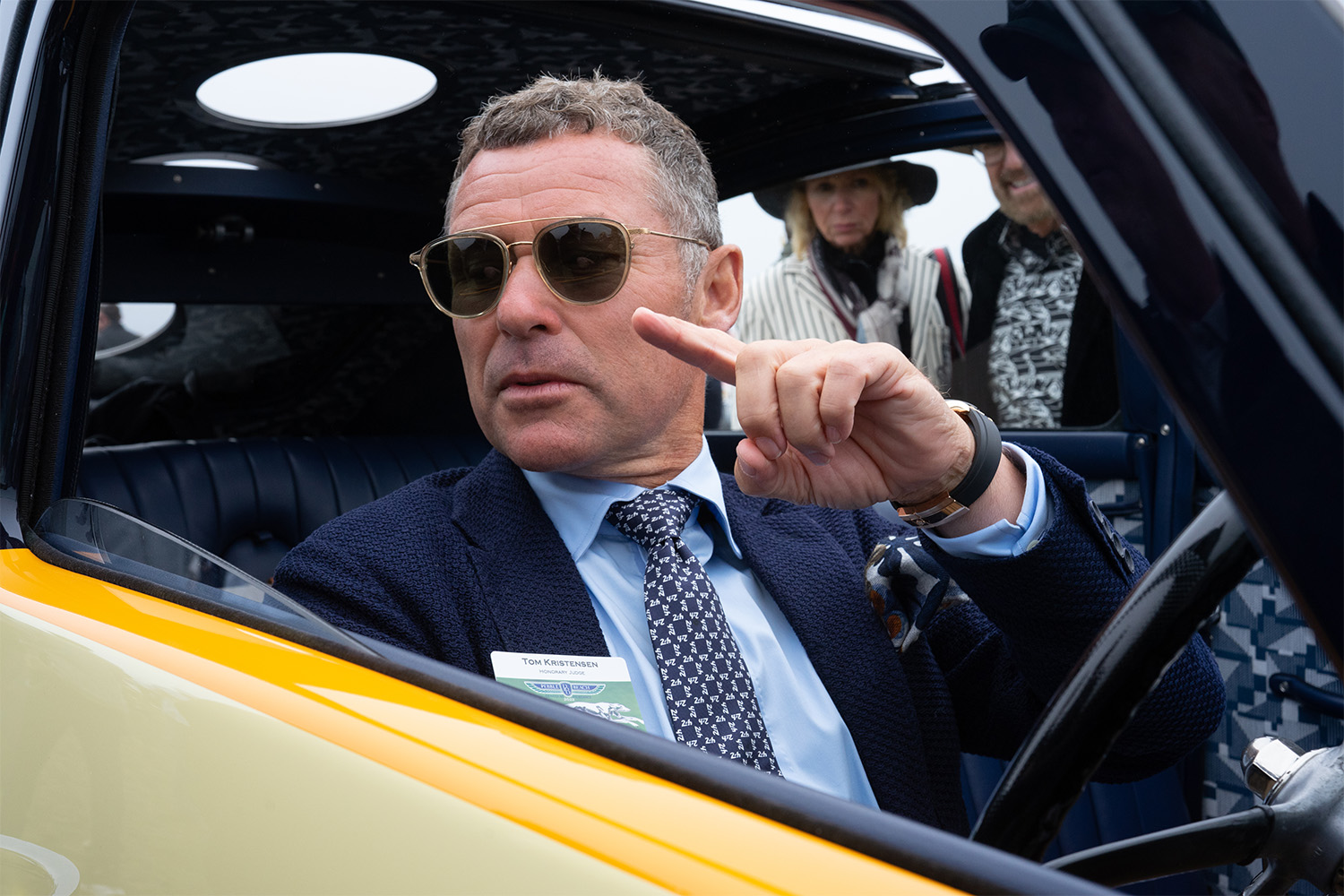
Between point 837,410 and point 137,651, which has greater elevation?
point 837,410

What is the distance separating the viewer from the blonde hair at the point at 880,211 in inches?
107

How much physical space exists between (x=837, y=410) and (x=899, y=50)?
173cm

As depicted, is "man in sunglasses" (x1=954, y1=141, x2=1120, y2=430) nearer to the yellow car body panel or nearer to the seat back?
the seat back

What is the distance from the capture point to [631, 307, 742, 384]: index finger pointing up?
928mm

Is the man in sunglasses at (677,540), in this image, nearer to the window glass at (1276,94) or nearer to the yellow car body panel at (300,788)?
the yellow car body panel at (300,788)

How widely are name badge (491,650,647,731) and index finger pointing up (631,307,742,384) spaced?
0.39 meters

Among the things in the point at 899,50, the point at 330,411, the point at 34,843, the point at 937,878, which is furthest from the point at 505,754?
the point at 330,411

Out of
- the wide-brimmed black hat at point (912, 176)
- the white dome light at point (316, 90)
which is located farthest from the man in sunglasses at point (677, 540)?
the wide-brimmed black hat at point (912, 176)

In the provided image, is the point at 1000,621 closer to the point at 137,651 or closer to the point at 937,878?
the point at 937,878

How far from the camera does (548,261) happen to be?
1.54m

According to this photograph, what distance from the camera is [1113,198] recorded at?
23.1 inches

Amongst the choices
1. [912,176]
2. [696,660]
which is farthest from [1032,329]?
[696,660]

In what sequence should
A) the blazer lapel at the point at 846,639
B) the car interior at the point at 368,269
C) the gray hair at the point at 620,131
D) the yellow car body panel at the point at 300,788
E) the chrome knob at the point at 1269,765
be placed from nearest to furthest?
the yellow car body panel at the point at 300,788 < the chrome knob at the point at 1269,765 < the blazer lapel at the point at 846,639 < the gray hair at the point at 620,131 < the car interior at the point at 368,269

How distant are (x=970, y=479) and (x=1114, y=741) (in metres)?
0.43
